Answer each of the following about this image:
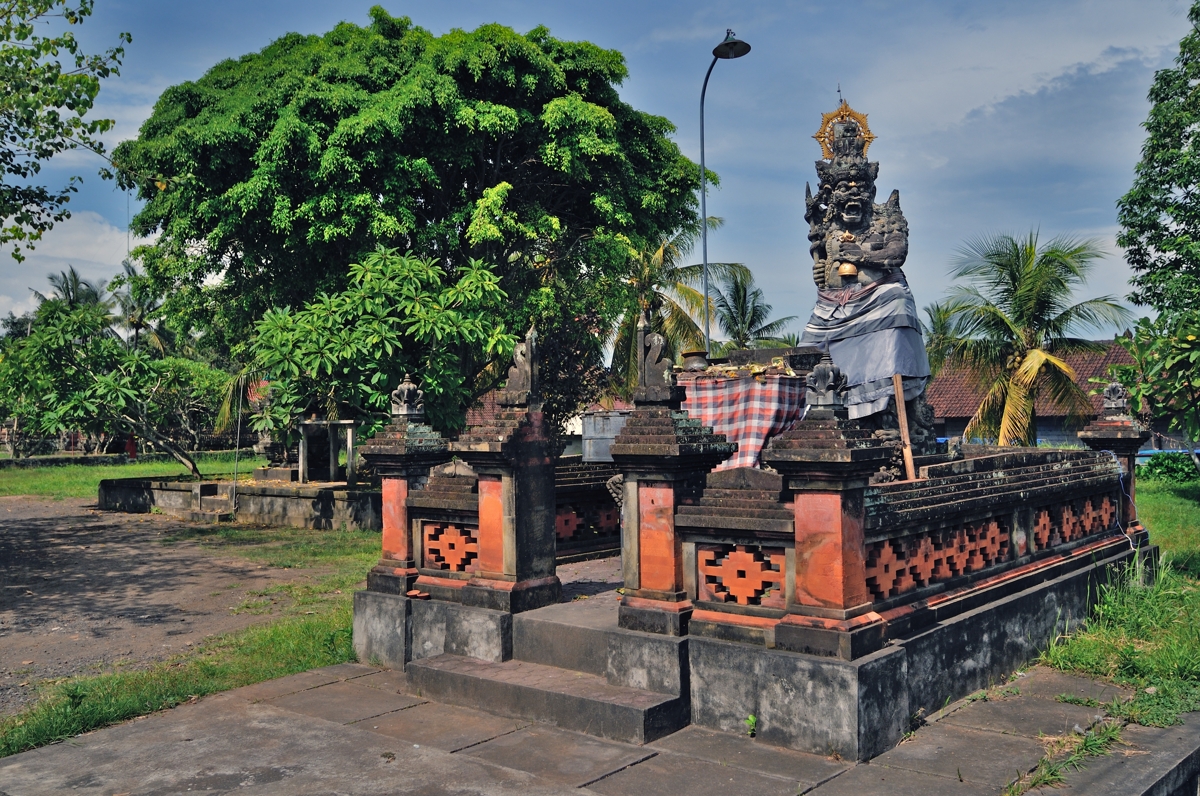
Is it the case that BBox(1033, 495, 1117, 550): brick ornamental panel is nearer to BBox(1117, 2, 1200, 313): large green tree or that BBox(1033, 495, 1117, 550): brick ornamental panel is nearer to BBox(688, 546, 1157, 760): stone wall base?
BBox(688, 546, 1157, 760): stone wall base

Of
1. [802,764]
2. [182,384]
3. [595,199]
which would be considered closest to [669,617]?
[802,764]

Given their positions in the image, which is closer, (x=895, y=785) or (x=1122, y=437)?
(x=895, y=785)

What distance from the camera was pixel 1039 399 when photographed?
31.9m

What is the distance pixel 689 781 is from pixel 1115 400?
797 centimetres

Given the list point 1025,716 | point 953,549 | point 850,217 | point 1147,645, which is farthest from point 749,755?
point 850,217

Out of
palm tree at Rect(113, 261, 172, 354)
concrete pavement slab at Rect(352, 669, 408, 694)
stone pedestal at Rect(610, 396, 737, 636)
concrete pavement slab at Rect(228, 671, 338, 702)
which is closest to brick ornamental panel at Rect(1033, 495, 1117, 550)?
stone pedestal at Rect(610, 396, 737, 636)

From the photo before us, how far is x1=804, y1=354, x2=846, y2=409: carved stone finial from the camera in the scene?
A: 603cm

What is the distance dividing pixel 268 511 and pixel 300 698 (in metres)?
13.3

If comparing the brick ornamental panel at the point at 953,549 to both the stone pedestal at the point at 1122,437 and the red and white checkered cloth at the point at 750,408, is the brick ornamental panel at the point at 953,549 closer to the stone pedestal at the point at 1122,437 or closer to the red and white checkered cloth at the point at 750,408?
the stone pedestal at the point at 1122,437

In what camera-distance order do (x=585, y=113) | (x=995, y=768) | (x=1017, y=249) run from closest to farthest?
(x=995, y=768) → (x=585, y=113) → (x=1017, y=249)

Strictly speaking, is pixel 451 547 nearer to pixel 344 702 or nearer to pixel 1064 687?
pixel 344 702

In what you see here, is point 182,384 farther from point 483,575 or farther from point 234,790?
point 234,790

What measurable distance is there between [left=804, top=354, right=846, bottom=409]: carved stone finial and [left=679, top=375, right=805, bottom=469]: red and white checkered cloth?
2350mm

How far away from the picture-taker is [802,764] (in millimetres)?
5543
